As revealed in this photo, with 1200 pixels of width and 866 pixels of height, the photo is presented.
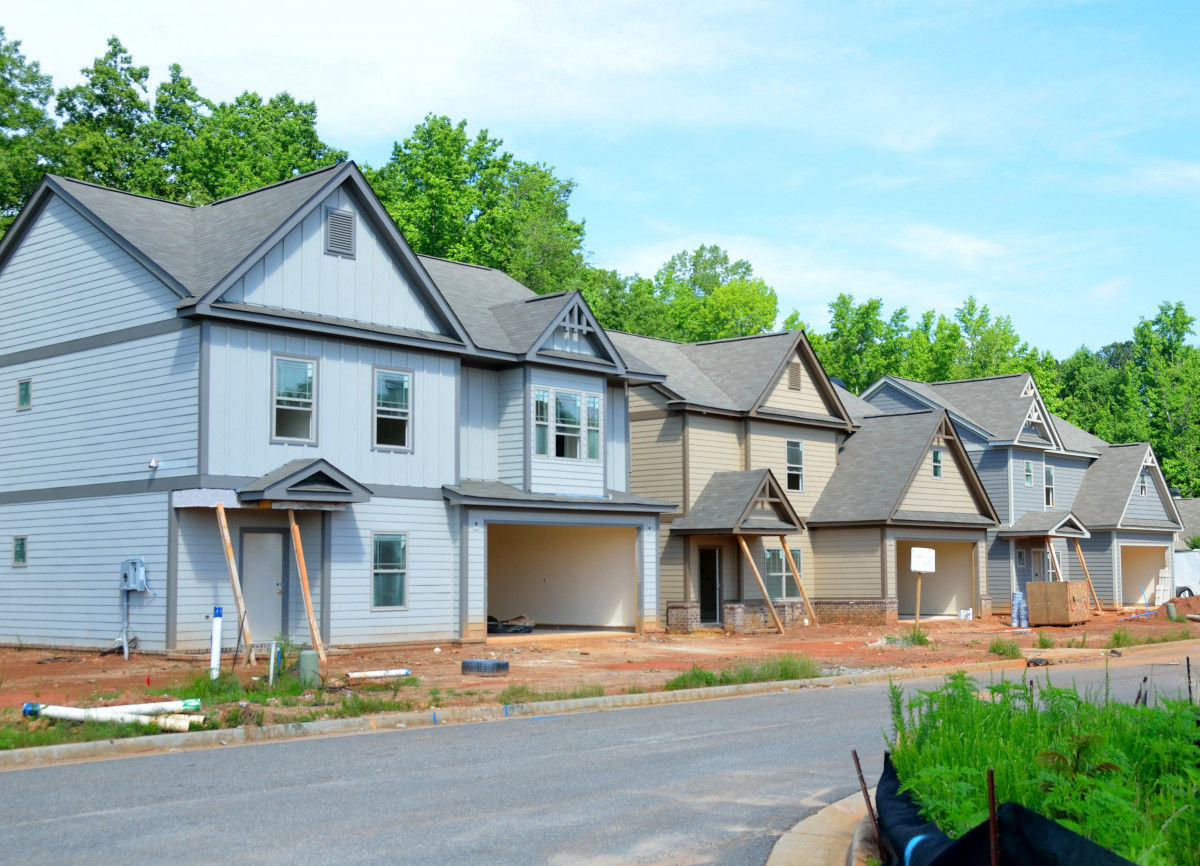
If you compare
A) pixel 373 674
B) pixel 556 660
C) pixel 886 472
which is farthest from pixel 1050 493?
pixel 373 674

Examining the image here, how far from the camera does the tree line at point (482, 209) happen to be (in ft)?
169

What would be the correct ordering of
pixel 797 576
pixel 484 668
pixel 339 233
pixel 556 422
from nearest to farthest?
pixel 484 668 < pixel 339 233 < pixel 556 422 < pixel 797 576

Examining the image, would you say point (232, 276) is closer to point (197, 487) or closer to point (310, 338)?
point (310, 338)

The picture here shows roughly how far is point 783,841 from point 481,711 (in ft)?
28.3

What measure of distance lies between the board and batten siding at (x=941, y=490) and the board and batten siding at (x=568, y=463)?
12681 mm

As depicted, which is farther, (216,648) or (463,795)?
(216,648)

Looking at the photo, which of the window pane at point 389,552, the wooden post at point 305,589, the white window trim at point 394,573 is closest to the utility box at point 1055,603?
the white window trim at point 394,573

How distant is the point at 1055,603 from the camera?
3912 cm

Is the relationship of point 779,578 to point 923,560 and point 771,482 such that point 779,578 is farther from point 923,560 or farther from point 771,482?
point 923,560

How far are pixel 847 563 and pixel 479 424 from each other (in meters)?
15.7

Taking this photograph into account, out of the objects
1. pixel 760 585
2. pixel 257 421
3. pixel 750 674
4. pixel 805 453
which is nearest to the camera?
pixel 750 674

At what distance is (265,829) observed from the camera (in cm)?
913

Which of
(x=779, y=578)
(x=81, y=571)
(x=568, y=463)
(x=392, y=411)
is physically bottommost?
(x=779, y=578)

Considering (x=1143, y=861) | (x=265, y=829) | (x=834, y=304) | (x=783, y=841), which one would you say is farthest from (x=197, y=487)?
(x=834, y=304)
